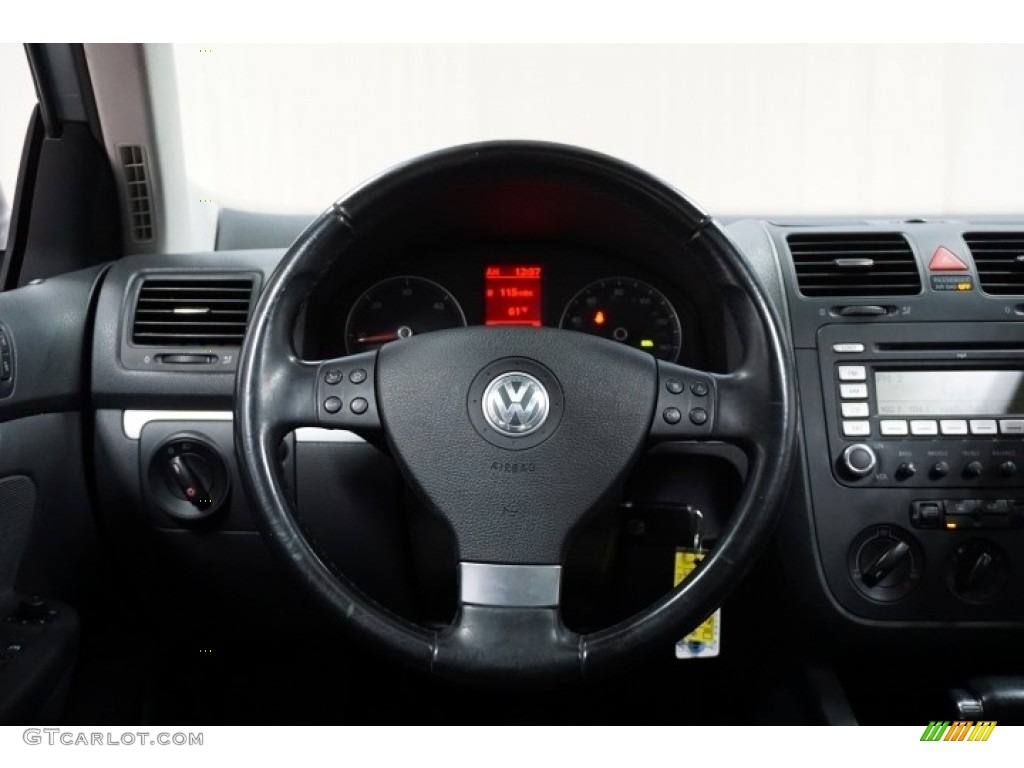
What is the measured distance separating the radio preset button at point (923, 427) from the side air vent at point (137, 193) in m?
1.48

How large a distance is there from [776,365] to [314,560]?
0.64m

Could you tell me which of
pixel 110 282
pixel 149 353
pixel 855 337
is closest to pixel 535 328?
pixel 855 337

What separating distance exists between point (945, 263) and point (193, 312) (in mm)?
1292

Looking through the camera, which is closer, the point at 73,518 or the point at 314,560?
the point at 314,560

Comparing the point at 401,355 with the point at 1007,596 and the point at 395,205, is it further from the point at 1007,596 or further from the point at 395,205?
the point at 1007,596

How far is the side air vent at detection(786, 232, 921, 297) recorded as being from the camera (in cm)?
→ 160

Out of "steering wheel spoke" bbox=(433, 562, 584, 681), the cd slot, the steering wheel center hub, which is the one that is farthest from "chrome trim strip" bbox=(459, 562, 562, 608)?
the cd slot

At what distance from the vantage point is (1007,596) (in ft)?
4.99

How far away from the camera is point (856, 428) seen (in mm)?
1526

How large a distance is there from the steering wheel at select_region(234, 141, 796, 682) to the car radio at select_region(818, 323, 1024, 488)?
35cm

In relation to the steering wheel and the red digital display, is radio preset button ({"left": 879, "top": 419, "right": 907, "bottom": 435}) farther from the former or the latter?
the red digital display

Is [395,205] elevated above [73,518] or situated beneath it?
elevated above

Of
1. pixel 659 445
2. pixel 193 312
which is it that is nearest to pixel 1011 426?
pixel 659 445

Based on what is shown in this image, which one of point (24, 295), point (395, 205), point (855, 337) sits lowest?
point (855, 337)
